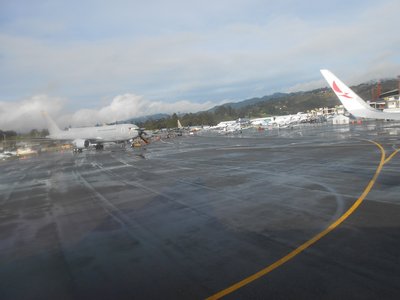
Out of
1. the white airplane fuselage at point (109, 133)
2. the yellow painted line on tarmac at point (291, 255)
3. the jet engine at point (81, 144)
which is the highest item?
the white airplane fuselage at point (109, 133)

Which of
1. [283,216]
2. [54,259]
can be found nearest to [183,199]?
[283,216]

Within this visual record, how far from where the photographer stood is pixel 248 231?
9.08 meters

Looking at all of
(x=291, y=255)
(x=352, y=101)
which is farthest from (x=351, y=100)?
(x=291, y=255)

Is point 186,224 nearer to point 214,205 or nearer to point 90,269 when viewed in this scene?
point 214,205

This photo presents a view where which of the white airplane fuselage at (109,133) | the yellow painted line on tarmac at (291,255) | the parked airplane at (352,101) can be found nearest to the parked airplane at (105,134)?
the white airplane fuselage at (109,133)

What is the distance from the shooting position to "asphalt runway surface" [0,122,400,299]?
6141 millimetres

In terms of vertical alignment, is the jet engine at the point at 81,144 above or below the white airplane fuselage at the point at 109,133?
below

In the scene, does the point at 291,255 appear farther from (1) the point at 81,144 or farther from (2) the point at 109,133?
(2) the point at 109,133

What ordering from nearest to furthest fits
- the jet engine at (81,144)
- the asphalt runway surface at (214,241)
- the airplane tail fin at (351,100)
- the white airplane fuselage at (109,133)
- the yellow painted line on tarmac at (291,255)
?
1. the yellow painted line on tarmac at (291,255)
2. the asphalt runway surface at (214,241)
3. the airplane tail fin at (351,100)
4. the jet engine at (81,144)
5. the white airplane fuselage at (109,133)

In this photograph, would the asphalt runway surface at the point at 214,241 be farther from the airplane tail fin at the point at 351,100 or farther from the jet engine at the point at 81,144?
the jet engine at the point at 81,144

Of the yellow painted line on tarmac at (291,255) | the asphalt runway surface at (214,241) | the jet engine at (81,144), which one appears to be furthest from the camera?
the jet engine at (81,144)

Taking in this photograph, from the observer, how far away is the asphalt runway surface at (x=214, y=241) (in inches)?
242

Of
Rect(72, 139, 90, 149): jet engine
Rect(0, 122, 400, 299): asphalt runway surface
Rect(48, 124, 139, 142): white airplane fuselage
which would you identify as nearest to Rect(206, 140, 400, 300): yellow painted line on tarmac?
Rect(0, 122, 400, 299): asphalt runway surface

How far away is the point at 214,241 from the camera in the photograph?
8.53m
